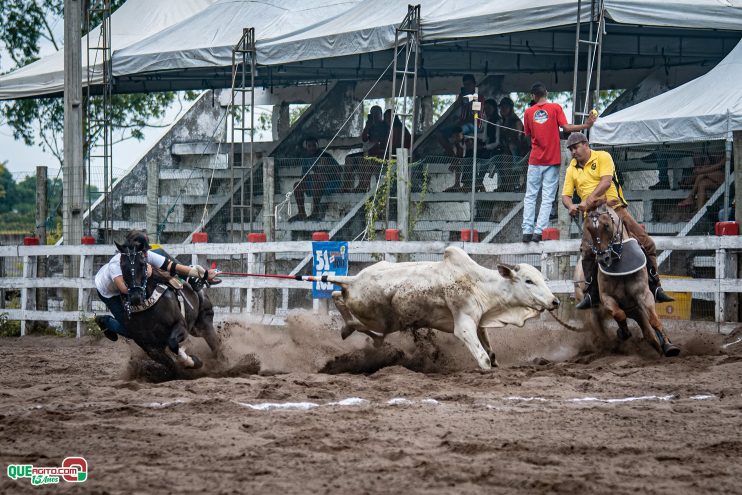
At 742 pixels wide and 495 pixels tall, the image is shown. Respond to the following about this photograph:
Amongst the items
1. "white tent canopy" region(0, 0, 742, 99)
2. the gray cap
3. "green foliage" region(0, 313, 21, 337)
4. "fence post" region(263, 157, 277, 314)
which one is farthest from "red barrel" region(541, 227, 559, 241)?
"green foliage" region(0, 313, 21, 337)

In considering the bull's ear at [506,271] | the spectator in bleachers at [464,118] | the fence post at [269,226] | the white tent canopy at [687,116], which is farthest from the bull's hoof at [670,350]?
the spectator in bleachers at [464,118]

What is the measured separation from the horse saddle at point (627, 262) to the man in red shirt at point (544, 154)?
292 centimetres

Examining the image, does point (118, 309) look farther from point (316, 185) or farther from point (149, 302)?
point (316, 185)

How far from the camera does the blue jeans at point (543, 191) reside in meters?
14.3

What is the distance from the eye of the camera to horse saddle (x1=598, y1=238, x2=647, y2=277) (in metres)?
11.3

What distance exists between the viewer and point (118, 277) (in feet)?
34.6

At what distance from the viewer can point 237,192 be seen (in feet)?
73.7

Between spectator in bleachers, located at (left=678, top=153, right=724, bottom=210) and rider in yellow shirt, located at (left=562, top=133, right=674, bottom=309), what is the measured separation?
12.8 ft

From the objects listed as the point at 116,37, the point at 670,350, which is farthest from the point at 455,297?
the point at 116,37

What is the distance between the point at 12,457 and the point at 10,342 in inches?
410

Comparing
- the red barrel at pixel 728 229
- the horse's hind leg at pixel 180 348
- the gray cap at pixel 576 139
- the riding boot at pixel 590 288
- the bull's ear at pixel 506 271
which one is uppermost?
the gray cap at pixel 576 139

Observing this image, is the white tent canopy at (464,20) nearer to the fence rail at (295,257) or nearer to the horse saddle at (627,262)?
the fence rail at (295,257)

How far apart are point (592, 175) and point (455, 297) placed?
2614 mm

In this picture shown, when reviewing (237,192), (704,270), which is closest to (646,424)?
(704,270)
